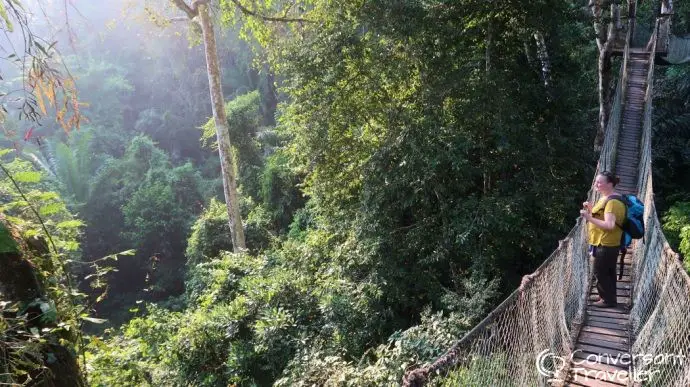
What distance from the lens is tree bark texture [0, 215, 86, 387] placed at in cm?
151

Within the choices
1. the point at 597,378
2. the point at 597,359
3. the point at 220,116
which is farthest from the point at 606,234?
the point at 220,116

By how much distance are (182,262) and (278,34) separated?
31.5 ft

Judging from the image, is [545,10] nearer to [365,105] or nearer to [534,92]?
[534,92]

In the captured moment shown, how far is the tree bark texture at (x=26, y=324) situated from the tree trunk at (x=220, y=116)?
565 cm

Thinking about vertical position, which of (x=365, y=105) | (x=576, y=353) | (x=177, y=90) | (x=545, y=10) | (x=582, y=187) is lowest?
(x=576, y=353)

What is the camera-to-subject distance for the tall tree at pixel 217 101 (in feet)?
23.6

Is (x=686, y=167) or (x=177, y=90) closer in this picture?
(x=686, y=167)

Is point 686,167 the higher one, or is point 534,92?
point 534,92

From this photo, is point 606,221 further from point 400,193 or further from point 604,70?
point 604,70

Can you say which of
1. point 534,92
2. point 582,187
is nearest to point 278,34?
point 534,92

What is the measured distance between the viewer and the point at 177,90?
2323 centimetres

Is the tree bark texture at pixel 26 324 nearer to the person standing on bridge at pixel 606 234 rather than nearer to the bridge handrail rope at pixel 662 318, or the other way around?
the bridge handrail rope at pixel 662 318

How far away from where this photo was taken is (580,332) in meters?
2.55

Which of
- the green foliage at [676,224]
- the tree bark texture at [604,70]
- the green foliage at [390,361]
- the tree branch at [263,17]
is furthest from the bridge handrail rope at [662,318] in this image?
the tree branch at [263,17]
